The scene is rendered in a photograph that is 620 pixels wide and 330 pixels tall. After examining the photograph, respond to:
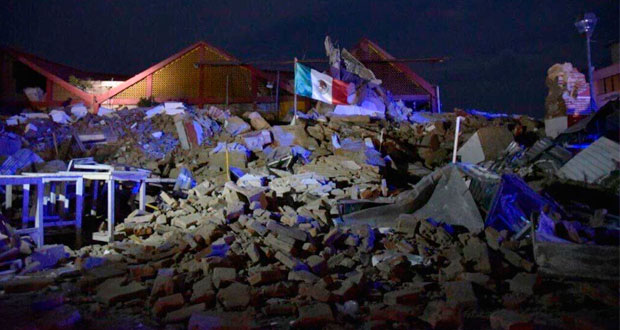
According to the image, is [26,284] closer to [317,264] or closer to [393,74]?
[317,264]

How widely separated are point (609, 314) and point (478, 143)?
9.03 metres

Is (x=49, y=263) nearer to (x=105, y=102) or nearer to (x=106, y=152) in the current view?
(x=106, y=152)

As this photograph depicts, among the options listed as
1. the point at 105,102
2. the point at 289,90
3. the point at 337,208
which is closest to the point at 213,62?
the point at 289,90

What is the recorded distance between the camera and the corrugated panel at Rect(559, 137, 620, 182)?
28.2 ft

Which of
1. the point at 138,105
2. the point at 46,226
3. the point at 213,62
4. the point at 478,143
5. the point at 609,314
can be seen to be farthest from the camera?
the point at 213,62

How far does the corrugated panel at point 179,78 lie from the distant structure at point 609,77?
2411 centimetres

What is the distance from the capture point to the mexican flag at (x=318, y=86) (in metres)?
13.6

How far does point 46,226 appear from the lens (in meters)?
8.14

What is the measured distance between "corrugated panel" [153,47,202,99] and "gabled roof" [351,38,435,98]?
7909 millimetres

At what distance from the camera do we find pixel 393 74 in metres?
19.4

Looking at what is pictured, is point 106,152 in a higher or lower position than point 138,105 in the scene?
lower

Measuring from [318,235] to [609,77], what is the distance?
28063 millimetres

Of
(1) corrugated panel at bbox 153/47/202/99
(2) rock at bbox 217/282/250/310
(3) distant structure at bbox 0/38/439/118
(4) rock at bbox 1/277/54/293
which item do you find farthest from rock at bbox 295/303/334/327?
(1) corrugated panel at bbox 153/47/202/99

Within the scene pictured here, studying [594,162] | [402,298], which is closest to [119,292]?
[402,298]
